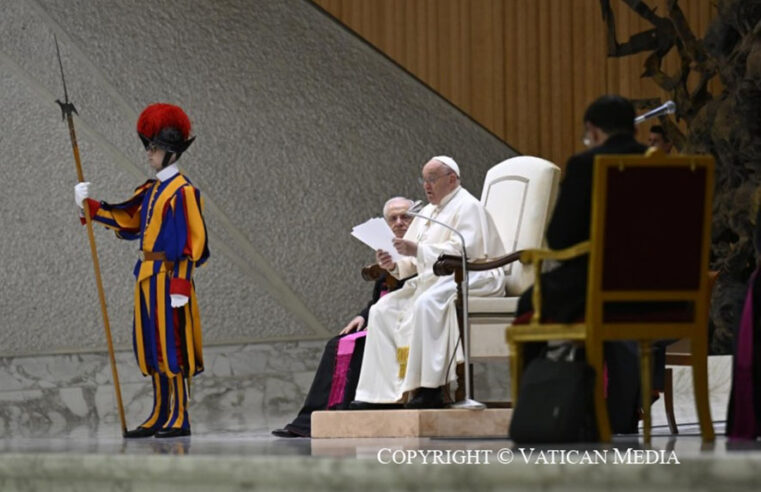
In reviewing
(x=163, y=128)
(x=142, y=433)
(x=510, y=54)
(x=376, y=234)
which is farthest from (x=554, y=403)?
(x=510, y=54)

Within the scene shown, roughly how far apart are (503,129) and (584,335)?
589cm

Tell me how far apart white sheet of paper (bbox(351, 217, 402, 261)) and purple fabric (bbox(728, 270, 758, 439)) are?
1.83 m

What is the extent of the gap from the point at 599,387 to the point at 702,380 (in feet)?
1.13

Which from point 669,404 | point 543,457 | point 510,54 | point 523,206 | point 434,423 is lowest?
point 669,404

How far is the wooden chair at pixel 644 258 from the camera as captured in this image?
11.8 ft

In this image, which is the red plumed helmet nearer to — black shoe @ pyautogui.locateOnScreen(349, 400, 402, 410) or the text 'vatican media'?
black shoe @ pyautogui.locateOnScreen(349, 400, 402, 410)

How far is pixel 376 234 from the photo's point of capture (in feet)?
18.5

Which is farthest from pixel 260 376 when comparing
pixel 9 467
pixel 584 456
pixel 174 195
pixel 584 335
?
pixel 584 456

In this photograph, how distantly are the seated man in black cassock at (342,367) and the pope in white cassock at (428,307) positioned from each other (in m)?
0.24

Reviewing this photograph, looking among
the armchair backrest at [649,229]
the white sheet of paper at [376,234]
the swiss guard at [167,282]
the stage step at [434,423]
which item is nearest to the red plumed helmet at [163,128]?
the swiss guard at [167,282]

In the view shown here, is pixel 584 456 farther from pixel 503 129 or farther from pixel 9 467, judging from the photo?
pixel 503 129

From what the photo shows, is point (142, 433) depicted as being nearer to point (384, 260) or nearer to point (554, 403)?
point (384, 260)

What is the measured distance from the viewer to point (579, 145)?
30.5ft

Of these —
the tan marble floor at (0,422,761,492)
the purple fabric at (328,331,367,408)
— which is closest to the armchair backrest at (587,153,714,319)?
the tan marble floor at (0,422,761,492)
